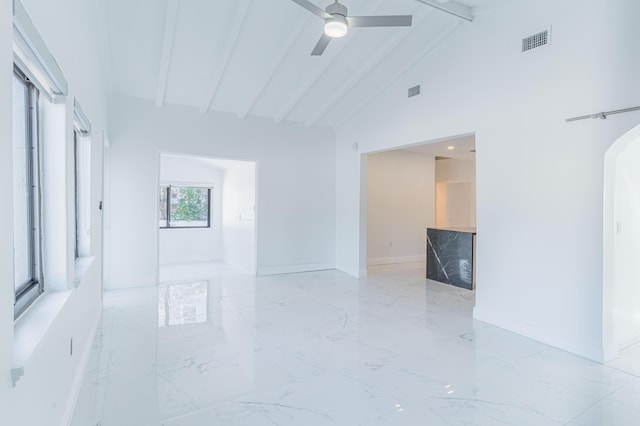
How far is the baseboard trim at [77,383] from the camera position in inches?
81.4

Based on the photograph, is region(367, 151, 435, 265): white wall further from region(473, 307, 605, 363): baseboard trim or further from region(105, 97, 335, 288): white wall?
region(473, 307, 605, 363): baseboard trim

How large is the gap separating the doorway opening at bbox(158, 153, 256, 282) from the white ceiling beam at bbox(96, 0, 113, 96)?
266cm

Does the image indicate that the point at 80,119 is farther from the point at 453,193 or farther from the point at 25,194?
the point at 453,193

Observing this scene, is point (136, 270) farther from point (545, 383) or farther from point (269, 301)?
point (545, 383)

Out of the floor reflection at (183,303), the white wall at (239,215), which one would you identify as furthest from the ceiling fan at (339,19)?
the white wall at (239,215)

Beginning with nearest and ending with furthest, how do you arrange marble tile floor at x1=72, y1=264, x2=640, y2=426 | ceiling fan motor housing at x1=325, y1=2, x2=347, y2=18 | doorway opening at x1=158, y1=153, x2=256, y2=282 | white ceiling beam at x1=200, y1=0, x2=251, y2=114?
marble tile floor at x1=72, y1=264, x2=640, y2=426 < ceiling fan motor housing at x1=325, y1=2, x2=347, y2=18 < white ceiling beam at x1=200, y1=0, x2=251, y2=114 < doorway opening at x1=158, y1=153, x2=256, y2=282

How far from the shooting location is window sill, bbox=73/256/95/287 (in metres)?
2.49

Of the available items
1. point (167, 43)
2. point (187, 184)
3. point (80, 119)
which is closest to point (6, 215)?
point (80, 119)

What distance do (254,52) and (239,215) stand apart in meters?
3.64

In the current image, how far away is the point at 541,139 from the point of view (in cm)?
344

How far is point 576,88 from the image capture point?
10.4 ft

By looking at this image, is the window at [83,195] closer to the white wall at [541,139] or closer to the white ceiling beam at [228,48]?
the white ceiling beam at [228,48]

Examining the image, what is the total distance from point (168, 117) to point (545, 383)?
569 cm

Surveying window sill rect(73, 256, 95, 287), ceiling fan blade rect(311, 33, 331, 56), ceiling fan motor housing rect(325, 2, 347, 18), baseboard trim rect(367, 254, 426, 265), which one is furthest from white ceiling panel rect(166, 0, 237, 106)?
baseboard trim rect(367, 254, 426, 265)
